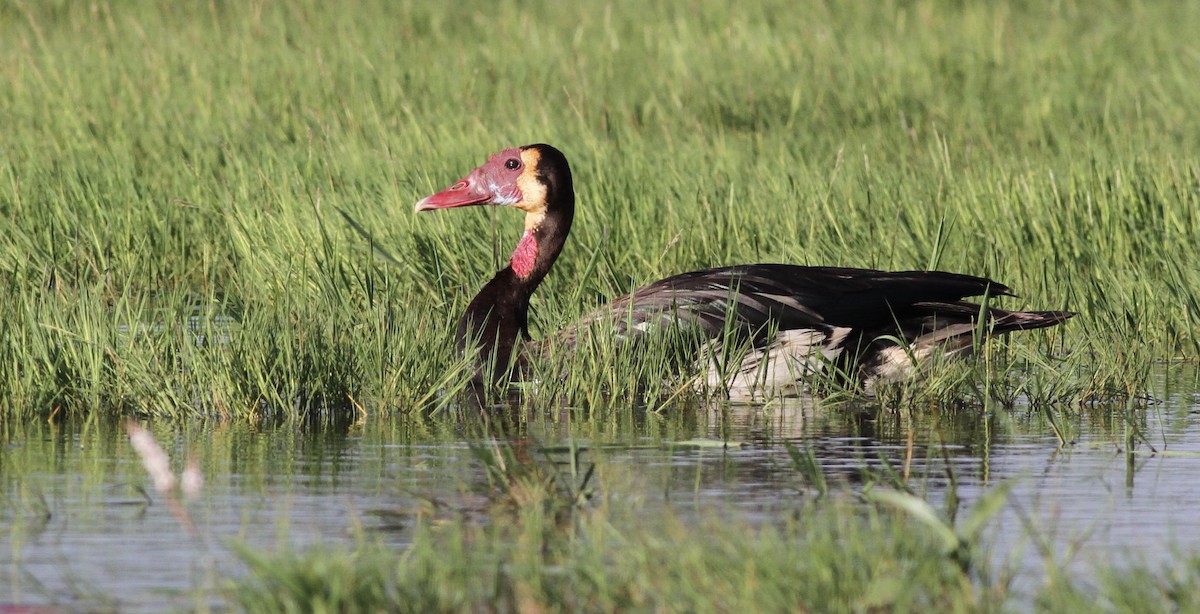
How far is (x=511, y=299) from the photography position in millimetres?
8086

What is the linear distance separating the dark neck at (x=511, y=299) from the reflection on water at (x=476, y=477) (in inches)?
42.6

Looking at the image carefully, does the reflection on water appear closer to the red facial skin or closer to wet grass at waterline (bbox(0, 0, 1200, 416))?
wet grass at waterline (bbox(0, 0, 1200, 416))

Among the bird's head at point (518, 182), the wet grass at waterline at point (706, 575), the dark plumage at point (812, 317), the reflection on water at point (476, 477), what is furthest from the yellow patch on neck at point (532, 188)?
the wet grass at waterline at point (706, 575)

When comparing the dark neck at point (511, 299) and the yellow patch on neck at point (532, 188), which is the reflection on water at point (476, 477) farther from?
the yellow patch on neck at point (532, 188)

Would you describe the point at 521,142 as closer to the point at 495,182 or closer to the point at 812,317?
the point at 495,182

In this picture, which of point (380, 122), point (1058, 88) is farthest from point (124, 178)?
point (1058, 88)

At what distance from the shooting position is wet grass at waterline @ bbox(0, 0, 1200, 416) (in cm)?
689

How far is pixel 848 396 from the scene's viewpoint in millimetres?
7086

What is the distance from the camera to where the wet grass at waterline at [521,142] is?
6895 millimetres

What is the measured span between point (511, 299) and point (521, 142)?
2.98 m

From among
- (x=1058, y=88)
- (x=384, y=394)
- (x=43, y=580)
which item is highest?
(x=1058, y=88)

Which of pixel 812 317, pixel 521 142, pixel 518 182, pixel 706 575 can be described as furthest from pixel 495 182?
pixel 706 575

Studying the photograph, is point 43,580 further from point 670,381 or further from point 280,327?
point 670,381

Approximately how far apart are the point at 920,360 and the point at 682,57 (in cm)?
653
